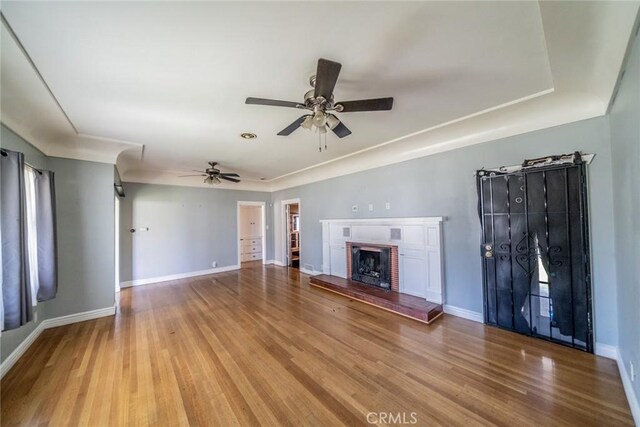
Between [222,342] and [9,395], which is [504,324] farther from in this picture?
[9,395]

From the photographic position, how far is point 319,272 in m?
6.11

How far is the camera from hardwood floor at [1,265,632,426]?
1758 mm

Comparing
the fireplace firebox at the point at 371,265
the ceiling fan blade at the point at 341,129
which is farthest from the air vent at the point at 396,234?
the ceiling fan blade at the point at 341,129

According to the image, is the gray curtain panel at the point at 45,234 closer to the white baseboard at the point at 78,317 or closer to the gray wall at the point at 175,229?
the white baseboard at the point at 78,317

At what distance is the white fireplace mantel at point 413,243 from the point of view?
12.0 ft

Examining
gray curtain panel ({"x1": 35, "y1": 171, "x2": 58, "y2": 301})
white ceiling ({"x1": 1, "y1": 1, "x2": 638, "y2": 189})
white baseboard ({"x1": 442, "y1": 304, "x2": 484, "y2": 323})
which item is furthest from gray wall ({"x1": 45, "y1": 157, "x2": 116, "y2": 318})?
white baseboard ({"x1": 442, "y1": 304, "x2": 484, "y2": 323})

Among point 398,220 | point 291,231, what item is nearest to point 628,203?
point 398,220

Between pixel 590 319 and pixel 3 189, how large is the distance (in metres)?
5.84

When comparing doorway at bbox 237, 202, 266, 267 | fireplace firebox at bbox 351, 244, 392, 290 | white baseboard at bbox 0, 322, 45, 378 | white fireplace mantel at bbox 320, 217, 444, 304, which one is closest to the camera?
white baseboard at bbox 0, 322, 45, 378

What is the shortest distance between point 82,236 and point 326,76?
14.3ft

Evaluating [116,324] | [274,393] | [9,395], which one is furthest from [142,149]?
[274,393]

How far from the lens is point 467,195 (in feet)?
11.1

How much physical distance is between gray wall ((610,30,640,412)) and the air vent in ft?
7.83

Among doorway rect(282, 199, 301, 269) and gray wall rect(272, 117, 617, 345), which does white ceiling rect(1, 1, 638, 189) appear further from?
doorway rect(282, 199, 301, 269)
